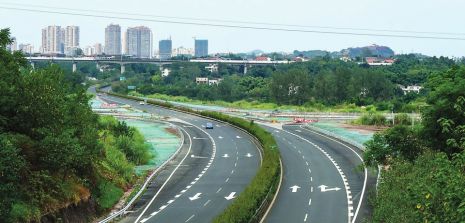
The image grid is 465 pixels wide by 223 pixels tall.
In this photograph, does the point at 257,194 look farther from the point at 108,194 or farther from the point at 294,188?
the point at 294,188

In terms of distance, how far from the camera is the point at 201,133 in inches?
3597

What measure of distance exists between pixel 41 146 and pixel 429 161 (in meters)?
20.4

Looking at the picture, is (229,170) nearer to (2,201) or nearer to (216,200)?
(216,200)

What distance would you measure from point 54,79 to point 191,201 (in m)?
12.4

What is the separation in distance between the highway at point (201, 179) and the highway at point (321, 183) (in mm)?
3553

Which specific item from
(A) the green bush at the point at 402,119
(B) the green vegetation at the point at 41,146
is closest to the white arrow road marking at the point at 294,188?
(B) the green vegetation at the point at 41,146

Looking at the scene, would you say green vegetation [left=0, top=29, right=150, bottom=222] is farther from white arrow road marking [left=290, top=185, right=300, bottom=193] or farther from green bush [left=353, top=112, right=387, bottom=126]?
green bush [left=353, top=112, right=387, bottom=126]

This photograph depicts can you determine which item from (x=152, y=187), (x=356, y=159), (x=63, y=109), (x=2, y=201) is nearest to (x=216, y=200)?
(x=152, y=187)

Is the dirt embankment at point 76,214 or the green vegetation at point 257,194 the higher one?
the green vegetation at point 257,194

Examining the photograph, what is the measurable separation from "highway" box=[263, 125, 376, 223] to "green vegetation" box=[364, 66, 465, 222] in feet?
9.18

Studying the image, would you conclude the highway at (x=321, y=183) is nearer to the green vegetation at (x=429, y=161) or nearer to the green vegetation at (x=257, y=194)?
the green vegetation at (x=257, y=194)

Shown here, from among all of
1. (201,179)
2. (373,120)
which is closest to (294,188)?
(201,179)

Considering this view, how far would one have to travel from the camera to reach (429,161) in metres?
32.7

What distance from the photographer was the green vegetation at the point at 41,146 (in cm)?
3158
